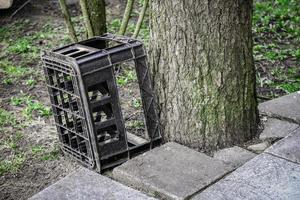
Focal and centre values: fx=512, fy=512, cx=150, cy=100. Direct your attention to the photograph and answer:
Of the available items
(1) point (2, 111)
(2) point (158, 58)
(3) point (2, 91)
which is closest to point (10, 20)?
(3) point (2, 91)

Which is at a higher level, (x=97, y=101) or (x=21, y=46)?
(x=97, y=101)

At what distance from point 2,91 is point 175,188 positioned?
2.40 meters

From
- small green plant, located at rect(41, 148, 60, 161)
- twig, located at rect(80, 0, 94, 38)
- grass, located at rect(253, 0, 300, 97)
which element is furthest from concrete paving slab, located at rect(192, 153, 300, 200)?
twig, located at rect(80, 0, 94, 38)

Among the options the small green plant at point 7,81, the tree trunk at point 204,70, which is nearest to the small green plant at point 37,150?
the tree trunk at point 204,70

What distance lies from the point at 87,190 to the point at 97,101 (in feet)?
1.67

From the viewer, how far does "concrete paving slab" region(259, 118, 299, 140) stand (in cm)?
330

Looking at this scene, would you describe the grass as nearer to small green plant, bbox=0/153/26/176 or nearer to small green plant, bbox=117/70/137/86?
small green plant, bbox=117/70/137/86

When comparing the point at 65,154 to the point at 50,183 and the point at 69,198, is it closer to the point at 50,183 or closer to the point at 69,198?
the point at 50,183

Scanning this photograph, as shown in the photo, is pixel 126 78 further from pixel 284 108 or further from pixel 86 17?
pixel 284 108

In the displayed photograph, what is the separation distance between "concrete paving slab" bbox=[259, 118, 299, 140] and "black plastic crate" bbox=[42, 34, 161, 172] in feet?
2.30

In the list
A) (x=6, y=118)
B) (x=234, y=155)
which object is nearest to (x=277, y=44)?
(x=234, y=155)

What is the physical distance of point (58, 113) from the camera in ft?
10.8

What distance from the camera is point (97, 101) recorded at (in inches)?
116

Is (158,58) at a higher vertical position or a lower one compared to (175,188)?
higher
